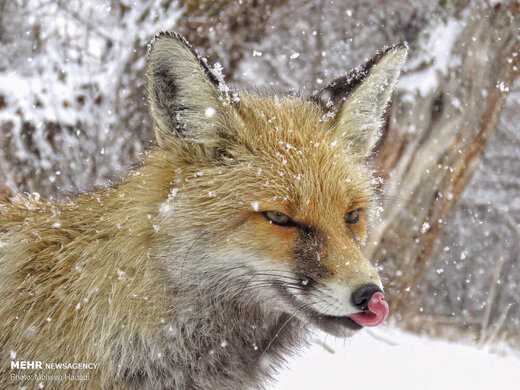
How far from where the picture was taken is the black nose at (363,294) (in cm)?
222

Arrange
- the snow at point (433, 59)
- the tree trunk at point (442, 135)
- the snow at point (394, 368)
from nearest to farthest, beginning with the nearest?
1. the snow at point (394, 368)
2. the tree trunk at point (442, 135)
3. the snow at point (433, 59)

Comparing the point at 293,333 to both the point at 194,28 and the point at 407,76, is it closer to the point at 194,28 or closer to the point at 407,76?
the point at 407,76

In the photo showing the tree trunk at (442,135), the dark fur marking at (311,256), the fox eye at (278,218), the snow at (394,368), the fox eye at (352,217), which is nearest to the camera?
the dark fur marking at (311,256)

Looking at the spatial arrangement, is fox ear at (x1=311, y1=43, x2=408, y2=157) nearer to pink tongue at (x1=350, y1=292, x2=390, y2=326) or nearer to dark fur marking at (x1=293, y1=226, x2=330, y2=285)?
dark fur marking at (x1=293, y1=226, x2=330, y2=285)

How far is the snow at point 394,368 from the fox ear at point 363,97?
1.93 m

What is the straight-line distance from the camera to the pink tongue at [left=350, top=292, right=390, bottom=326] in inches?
87.3

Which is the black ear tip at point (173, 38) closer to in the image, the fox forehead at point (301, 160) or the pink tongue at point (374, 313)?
the fox forehead at point (301, 160)

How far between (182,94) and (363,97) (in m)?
1.23

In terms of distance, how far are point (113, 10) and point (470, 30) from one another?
4.96 metres

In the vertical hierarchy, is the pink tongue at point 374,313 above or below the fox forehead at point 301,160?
below

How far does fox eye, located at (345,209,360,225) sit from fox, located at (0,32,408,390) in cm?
1

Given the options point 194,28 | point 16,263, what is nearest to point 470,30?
point 194,28

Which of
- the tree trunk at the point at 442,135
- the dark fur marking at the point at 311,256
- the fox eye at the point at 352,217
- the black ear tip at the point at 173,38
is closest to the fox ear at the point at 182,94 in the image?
the black ear tip at the point at 173,38

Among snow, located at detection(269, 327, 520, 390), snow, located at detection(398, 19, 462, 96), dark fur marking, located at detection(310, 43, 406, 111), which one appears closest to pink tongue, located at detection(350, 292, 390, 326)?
dark fur marking, located at detection(310, 43, 406, 111)
